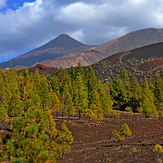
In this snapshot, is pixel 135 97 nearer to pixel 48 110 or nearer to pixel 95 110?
pixel 95 110

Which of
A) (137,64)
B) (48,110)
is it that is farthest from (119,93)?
(137,64)

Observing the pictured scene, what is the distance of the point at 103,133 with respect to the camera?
40469 mm

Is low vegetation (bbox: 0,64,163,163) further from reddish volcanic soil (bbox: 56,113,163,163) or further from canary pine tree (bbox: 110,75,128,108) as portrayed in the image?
reddish volcanic soil (bbox: 56,113,163,163)

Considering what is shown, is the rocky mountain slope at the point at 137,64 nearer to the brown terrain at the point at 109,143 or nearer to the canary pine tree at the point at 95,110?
the brown terrain at the point at 109,143

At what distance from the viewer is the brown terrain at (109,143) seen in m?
22.3

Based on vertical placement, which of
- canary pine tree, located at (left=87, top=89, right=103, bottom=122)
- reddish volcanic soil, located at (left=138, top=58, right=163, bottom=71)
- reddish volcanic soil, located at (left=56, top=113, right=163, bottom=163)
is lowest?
reddish volcanic soil, located at (left=56, top=113, right=163, bottom=163)

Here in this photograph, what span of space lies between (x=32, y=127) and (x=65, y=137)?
12.5m

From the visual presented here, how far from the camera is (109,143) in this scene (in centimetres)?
3244

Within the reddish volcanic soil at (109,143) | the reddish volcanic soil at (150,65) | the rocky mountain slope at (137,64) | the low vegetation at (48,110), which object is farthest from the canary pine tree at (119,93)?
the reddish volcanic soil at (150,65)

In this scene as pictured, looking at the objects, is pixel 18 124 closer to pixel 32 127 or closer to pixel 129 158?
pixel 32 127

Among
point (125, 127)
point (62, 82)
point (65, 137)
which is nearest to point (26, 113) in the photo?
point (65, 137)

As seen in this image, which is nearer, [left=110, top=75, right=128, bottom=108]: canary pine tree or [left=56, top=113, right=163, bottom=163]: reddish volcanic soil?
[left=56, top=113, right=163, bottom=163]: reddish volcanic soil

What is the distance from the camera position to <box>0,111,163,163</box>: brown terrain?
22344mm

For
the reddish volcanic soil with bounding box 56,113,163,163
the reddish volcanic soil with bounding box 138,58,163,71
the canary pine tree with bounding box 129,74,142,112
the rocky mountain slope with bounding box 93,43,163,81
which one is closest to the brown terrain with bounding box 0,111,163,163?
the reddish volcanic soil with bounding box 56,113,163,163
